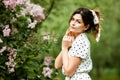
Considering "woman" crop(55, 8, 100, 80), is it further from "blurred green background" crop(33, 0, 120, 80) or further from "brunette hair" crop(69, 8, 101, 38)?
"blurred green background" crop(33, 0, 120, 80)

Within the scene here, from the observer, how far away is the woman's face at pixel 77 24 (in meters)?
6.82

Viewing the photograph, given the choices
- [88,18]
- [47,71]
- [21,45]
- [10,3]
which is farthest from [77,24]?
[47,71]

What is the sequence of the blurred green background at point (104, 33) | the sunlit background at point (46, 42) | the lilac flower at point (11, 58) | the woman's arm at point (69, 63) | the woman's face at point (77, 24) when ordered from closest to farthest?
the woman's arm at point (69, 63)
the woman's face at point (77, 24)
the lilac flower at point (11, 58)
the sunlit background at point (46, 42)
the blurred green background at point (104, 33)

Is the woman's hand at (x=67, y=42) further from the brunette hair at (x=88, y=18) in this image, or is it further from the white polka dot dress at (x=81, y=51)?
the brunette hair at (x=88, y=18)

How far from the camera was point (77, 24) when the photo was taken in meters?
6.83

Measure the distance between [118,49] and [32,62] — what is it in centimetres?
2107

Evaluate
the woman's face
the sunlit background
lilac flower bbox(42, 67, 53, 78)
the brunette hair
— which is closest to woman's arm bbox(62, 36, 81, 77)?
the woman's face

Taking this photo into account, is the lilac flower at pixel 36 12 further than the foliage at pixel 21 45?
Yes

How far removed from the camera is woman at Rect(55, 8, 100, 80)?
22.3 ft

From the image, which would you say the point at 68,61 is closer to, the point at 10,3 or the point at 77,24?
the point at 77,24

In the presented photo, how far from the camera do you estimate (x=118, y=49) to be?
2928 cm

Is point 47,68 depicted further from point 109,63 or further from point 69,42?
point 109,63

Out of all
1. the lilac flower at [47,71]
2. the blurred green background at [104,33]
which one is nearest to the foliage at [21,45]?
the lilac flower at [47,71]

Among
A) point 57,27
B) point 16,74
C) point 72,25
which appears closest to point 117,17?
point 57,27
